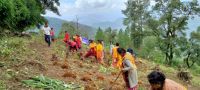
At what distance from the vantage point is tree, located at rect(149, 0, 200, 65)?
47031mm

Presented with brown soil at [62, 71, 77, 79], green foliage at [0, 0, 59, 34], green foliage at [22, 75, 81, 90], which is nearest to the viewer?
green foliage at [22, 75, 81, 90]

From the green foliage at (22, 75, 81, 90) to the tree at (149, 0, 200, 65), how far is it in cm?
3348

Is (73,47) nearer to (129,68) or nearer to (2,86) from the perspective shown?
(129,68)

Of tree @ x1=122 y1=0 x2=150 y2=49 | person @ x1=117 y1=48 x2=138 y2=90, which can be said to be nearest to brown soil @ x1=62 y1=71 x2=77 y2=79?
person @ x1=117 y1=48 x2=138 y2=90

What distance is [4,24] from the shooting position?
26109mm

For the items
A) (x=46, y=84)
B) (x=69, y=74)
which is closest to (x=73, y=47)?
(x=69, y=74)

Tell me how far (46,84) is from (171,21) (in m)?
34.8

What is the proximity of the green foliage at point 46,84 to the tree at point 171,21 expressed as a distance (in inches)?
1318

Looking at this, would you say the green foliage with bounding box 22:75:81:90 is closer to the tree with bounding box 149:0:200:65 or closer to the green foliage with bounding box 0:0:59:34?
the green foliage with bounding box 0:0:59:34

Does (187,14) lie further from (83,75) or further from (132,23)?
(83,75)

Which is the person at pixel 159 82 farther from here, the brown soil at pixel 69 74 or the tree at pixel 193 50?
the tree at pixel 193 50

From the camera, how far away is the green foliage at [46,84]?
531 inches

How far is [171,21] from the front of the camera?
47375 millimetres

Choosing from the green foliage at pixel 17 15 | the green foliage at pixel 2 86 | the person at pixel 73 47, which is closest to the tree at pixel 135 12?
the green foliage at pixel 17 15
